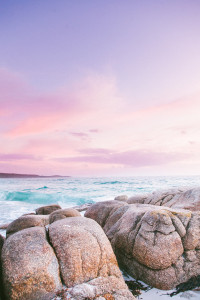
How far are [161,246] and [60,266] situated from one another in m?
2.12

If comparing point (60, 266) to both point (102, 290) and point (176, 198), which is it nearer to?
point (102, 290)

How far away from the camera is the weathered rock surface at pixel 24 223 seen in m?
7.60

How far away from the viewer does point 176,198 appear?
29.4ft

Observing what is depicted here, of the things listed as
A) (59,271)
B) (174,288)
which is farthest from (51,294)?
(174,288)

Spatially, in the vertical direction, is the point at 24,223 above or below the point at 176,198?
below

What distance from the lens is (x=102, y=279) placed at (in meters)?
3.62

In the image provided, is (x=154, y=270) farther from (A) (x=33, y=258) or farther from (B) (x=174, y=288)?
(A) (x=33, y=258)

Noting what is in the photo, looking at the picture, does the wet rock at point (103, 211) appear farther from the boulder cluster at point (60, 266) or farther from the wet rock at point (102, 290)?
the wet rock at point (102, 290)

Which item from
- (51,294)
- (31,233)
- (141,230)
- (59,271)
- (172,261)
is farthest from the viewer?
(141,230)

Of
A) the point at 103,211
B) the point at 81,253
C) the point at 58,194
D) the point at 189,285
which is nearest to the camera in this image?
the point at 81,253

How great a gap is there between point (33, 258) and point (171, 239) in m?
2.78

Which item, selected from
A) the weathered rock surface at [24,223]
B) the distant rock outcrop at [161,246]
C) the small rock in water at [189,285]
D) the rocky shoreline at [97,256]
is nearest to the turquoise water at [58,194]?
the weathered rock surface at [24,223]

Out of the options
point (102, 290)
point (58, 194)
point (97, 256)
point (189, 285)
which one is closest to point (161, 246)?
point (189, 285)

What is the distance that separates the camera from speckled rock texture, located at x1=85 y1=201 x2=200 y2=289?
439 centimetres
